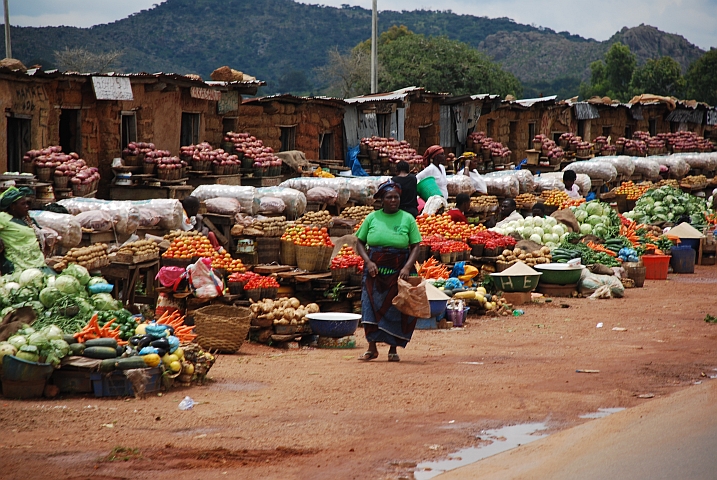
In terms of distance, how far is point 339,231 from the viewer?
523 inches

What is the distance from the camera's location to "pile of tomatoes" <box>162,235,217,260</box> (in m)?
10.1

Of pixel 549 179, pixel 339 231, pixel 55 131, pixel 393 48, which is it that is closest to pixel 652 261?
pixel 549 179

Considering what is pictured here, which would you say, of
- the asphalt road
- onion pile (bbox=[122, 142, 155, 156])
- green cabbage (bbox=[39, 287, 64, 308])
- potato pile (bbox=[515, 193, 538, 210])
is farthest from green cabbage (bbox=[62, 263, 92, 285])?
potato pile (bbox=[515, 193, 538, 210])

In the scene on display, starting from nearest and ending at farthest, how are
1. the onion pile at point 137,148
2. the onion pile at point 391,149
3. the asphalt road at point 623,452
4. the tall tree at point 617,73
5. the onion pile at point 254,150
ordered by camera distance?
the asphalt road at point 623,452
the onion pile at point 137,148
the onion pile at point 254,150
the onion pile at point 391,149
the tall tree at point 617,73

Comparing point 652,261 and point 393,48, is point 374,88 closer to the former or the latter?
point 652,261

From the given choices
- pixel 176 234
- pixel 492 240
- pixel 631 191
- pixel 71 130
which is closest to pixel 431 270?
pixel 492 240

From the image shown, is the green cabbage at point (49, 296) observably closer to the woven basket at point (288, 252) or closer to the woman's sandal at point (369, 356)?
the woman's sandal at point (369, 356)

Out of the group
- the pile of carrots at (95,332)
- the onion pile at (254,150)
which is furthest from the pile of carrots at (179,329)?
the onion pile at (254,150)

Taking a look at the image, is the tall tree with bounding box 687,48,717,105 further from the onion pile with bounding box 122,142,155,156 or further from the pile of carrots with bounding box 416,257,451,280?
the pile of carrots with bounding box 416,257,451,280

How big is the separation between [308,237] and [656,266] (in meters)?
7.73

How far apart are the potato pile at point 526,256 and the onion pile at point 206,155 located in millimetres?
6552

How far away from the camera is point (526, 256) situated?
1377cm

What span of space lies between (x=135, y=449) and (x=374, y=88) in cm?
2462

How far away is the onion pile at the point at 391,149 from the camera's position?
2197 centimetres
